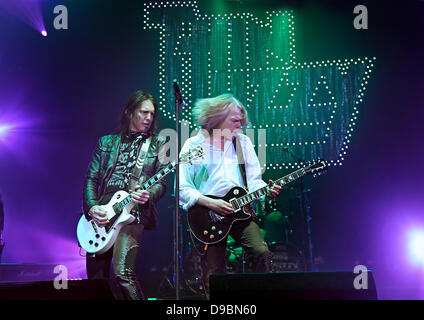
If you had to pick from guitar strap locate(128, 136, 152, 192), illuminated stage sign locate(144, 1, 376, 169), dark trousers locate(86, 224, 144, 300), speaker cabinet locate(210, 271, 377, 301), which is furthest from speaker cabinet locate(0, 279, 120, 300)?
illuminated stage sign locate(144, 1, 376, 169)

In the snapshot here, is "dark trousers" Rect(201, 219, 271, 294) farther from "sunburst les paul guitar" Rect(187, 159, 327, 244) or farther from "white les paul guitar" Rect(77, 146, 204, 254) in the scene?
"white les paul guitar" Rect(77, 146, 204, 254)

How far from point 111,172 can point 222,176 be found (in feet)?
4.12

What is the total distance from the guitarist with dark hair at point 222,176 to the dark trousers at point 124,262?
62cm

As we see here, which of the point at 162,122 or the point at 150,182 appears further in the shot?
the point at 162,122

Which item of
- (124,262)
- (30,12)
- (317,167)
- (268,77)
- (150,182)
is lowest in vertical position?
(124,262)

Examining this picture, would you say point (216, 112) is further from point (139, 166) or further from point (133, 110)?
point (133, 110)

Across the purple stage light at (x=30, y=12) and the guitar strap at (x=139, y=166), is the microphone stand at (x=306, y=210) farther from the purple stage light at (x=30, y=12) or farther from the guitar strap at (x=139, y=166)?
the purple stage light at (x=30, y=12)

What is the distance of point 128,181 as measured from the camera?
14.5 feet

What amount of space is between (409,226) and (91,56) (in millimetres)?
4823

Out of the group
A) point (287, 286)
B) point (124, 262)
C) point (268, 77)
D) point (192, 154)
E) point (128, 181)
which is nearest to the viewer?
point (287, 286)

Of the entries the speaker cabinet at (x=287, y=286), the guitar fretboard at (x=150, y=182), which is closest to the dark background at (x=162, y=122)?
the guitar fretboard at (x=150, y=182)

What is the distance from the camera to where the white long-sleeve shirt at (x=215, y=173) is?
390cm

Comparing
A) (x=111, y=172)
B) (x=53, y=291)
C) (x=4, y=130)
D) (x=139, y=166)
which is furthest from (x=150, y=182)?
(x=4, y=130)
